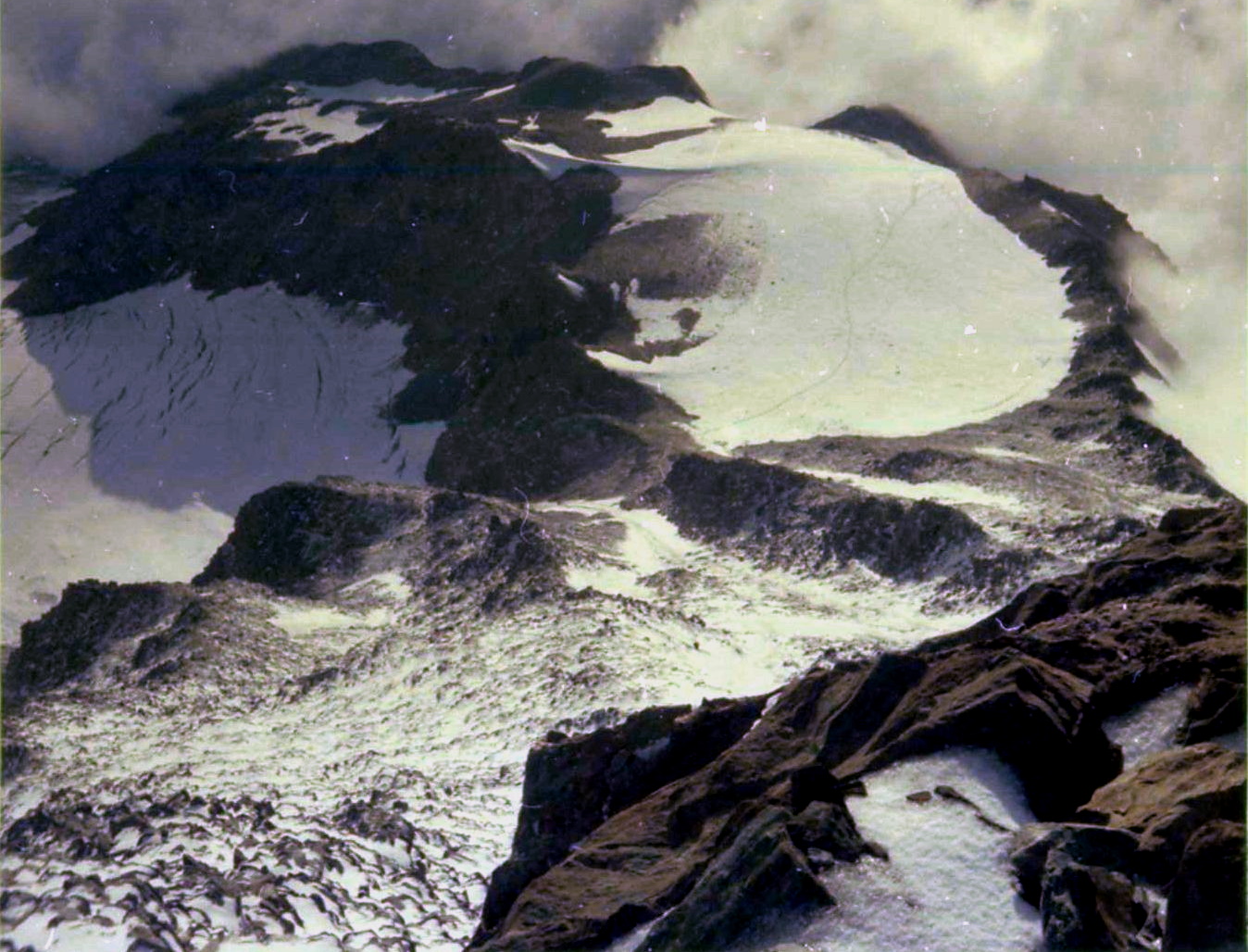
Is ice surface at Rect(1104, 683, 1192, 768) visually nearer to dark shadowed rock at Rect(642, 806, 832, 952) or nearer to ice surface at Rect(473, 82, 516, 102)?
A: dark shadowed rock at Rect(642, 806, 832, 952)

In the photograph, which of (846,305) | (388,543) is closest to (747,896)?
(388,543)

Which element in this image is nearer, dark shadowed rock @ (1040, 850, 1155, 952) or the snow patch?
dark shadowed rock @ (1040, 850, 1155, 952)

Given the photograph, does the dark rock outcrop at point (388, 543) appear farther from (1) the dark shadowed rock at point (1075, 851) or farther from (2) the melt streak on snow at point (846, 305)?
(1) the dark shadowed rock at point (1075, 851)

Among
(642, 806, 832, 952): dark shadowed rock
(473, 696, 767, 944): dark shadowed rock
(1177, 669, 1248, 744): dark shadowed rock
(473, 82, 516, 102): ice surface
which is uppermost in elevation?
(1177, 669, 1248, 744): dark shadowed rock

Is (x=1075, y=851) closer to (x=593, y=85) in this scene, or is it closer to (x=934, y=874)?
(x=934, y=874)

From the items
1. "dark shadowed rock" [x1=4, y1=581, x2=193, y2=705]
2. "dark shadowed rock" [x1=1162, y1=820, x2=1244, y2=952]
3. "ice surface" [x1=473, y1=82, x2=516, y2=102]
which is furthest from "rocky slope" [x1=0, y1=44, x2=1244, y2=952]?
"ice surface" [x1=473, y1=82, x2=516, y2=102]
